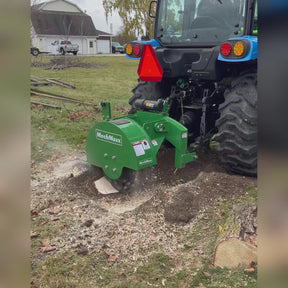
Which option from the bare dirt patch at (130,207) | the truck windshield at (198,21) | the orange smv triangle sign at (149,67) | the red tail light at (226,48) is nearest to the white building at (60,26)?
the truck windshield at (198,21)

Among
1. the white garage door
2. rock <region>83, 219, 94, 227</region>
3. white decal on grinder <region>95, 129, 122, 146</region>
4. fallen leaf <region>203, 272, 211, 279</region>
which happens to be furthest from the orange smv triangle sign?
the white garage door

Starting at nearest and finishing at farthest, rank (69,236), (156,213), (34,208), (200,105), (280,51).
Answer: (280,51) → (69,236) → (156,213) → (34,208) → (200,105)

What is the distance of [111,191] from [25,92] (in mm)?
3460

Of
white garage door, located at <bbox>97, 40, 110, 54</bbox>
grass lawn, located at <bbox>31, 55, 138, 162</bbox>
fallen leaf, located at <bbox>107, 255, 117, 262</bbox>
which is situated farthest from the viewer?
white garage door, located at <bbox>97, 40, 110, 54</bbox>

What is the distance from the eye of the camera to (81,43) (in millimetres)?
44406

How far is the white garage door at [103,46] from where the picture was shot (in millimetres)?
50688

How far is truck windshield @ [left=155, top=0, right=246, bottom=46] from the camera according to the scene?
4359 millimetres

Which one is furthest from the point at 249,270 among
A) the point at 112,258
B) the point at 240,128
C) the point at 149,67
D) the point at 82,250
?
the point at 149,67

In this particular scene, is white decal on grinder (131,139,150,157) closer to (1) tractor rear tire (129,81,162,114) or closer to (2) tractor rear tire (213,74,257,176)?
(2) tractor rear tire (213,74,257,176)

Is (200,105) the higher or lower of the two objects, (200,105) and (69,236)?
the higher

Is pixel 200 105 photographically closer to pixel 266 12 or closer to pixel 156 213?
pixel 156 213

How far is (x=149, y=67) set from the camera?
15.0ft

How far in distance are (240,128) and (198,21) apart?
5.14 ft

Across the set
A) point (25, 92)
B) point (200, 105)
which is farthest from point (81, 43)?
point (25, 92)
